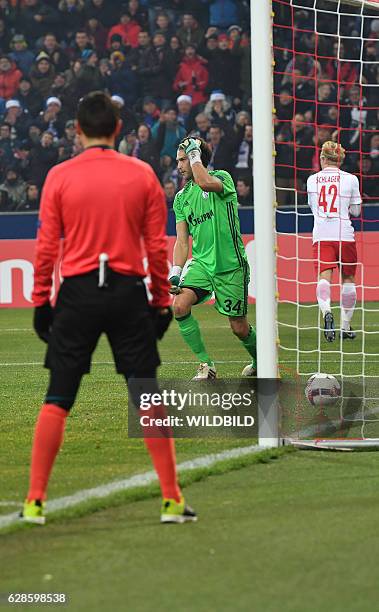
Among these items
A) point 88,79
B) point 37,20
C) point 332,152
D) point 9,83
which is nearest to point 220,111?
point 88,79

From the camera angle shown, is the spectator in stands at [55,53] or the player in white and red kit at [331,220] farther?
the spectator in stands at [55,53]

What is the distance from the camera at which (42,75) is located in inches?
877

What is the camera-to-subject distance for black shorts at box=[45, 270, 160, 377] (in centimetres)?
518

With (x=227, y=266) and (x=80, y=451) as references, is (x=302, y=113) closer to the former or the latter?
(x=227, y=266)

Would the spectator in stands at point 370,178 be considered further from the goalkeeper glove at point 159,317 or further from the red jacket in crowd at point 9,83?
the goalkeeper glove at point 159,317

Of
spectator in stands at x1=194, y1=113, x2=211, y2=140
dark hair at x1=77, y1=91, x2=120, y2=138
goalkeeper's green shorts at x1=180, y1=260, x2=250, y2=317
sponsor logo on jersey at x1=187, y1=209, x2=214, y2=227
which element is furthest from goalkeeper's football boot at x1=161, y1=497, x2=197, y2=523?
spectator in stands at x1=194, y1=113, x2=211, y2=140

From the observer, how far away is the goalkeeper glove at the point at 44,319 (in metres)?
5.28

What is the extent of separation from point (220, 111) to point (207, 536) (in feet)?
55.8

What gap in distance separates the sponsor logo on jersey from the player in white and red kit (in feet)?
9.74

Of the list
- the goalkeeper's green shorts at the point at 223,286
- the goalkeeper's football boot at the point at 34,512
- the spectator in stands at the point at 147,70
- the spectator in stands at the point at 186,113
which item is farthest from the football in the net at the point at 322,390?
the spectator in stands at the point at 147,70

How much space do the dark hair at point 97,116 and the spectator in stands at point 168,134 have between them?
1586cm

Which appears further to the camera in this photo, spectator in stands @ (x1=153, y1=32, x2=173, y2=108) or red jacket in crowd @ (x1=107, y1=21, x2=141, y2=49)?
red jacket in crowd @ (x1=107, y1=21, x2=141, y2=49)

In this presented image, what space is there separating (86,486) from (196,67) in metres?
17.0

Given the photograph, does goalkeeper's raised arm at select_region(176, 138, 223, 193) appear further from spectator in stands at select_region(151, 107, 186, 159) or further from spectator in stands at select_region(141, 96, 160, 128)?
spectator in stands at select_region(141, 96, 160, 128)
